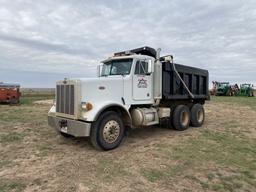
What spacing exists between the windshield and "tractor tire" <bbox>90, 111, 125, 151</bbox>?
4.92ft

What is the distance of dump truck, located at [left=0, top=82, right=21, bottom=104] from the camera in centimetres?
1642

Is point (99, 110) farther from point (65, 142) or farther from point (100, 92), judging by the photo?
point (65, 142)

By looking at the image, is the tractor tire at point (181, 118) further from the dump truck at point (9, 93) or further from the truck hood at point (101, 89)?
the dump truck at point (9, 93)

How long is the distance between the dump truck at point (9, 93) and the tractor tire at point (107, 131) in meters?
13.9

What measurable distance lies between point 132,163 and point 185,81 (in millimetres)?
4743

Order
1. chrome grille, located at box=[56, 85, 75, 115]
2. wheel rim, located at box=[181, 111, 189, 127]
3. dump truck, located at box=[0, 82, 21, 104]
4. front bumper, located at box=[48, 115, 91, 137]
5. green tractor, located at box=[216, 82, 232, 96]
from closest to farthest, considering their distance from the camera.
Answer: front bumper, located at box=[48, 115, 91, 137], chrome grille, located at box=[56, 85, 75, 115], wheel rim, located at box=[181, 111, 189, 127], dump truck, located at box=[0, 82, 21, 104], green tractor, located at box=[216, 82, 232, 96]

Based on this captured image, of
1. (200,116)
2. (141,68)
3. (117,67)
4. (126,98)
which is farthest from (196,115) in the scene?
(117,67)

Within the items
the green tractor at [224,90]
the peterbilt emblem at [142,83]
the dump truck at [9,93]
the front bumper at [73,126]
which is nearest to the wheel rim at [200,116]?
the peterbilt emblem at [142,83]

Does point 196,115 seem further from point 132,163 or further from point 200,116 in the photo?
point 132,163

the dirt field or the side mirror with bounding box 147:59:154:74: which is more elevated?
the side mirror with bounding box 147:59:154:74

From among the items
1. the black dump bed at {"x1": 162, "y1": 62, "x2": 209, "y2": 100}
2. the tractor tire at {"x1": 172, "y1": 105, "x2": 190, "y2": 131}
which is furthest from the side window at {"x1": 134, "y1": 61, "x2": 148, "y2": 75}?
the tractor tire at {"x1": 172, "y1": 105, "x2": 190, "y2": 131}

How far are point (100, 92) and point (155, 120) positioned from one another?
2.32 m

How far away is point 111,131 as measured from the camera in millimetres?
5488

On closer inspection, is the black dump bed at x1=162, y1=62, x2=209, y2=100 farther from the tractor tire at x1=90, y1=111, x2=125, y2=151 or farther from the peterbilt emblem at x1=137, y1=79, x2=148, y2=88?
the tractor tire at x1=90, y1=111, x2=125, y2=151
